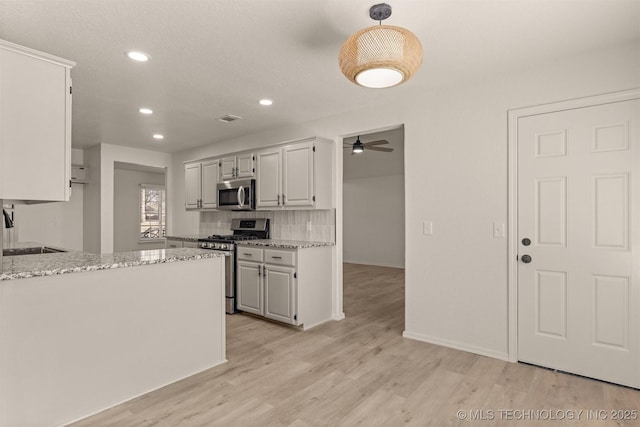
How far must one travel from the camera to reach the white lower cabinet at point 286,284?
12.1 feet

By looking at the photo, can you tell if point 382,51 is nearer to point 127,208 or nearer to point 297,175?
point 297,175

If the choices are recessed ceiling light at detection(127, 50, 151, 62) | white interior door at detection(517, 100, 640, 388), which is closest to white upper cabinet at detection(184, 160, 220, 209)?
recessed ceiling light at detection(127, 50, 151, 62)

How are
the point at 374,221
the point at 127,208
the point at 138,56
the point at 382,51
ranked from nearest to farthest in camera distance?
1. the point at 382,51
2. the point at 138,56
3. the point at 127,208
4. the point at 374,221

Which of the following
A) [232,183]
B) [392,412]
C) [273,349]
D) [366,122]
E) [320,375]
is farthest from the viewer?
[232,183]

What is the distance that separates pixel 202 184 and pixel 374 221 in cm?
454

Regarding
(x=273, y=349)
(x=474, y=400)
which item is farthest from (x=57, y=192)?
(x=474, y=400)

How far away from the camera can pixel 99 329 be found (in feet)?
7.08

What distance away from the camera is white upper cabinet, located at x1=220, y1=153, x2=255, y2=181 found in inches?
182

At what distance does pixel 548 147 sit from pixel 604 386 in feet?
5.90

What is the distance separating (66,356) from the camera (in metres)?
2.02

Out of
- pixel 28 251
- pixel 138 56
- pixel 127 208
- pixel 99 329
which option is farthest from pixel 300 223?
pixel 127 208

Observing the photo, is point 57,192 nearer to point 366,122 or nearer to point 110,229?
point 366,122

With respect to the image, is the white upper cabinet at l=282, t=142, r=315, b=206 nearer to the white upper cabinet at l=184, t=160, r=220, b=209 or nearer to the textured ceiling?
the textured ceiling

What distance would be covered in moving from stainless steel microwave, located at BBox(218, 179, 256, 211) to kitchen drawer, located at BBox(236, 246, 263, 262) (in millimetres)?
656
